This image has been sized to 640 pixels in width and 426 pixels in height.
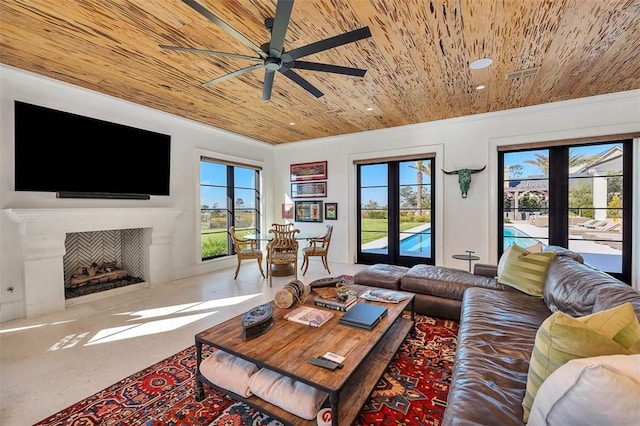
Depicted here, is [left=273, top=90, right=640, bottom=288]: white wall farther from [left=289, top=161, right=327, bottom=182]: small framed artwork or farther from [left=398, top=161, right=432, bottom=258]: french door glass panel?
[left=398, top=161, right=432, bottom=258]: french door glass panel

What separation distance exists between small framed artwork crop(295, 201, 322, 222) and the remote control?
4844 mm

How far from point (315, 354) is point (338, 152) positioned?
4963mm

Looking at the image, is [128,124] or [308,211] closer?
[128,124]

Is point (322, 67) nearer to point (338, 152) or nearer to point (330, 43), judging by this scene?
point (330, 43)

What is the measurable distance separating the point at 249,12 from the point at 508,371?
9.59 feet

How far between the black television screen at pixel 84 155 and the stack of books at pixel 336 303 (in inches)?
138

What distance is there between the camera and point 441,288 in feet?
9.88

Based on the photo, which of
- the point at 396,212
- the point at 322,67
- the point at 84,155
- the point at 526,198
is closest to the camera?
the point at 322,67

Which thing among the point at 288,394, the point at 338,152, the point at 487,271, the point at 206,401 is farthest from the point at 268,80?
the point at 338,152

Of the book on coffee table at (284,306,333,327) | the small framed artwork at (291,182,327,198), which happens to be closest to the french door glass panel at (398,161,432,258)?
the small framed artwork at (291,182,327,198)

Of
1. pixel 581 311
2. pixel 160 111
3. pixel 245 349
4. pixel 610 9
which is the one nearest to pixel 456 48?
pixel 610 9

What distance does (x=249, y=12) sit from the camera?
7.20 feet

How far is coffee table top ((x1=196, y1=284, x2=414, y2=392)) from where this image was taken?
142 centimetres

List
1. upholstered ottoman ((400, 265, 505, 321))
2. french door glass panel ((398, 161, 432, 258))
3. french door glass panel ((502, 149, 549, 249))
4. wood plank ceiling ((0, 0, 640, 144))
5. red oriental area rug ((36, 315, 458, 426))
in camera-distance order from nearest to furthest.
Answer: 1. red oriental area rug ((36, 315, 458, 426))
2. wood plank ceiling ((0, 0, 640, 144))
3. upholstered ottoman ((400, 265, 505, 321))
4. french door glass panel ((502, 149, 549, 249))
5. french door glass panel ((398, 161, 432, 258))
